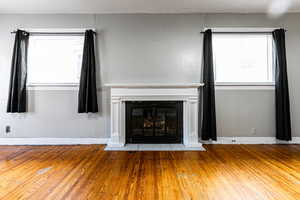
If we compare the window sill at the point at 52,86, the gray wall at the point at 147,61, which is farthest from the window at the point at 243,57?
the window sill at the point at 52,86

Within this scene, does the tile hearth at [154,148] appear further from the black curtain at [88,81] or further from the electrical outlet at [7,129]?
the electrical outlet at [7,129]

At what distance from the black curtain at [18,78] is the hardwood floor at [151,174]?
775 millimetres

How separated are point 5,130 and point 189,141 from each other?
345 centimetres

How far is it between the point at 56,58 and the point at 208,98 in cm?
302

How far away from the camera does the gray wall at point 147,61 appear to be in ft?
11.3

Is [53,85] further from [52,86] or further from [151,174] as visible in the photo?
[151,174]

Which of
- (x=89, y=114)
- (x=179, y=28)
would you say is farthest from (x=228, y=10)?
(x=89, y=114)

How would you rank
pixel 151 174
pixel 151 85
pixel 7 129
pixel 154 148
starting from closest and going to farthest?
pixel 151 174
pixel 154 148
pixel 151 85
pixel 7 129

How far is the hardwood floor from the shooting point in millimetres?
1717

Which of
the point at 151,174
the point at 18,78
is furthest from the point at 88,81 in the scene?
the point at 151,174

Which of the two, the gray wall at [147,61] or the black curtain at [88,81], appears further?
the gray wall at [147,61]

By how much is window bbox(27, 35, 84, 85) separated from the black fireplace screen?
52.2 inches

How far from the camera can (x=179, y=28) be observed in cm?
346

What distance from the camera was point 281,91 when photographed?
10.9 feet
